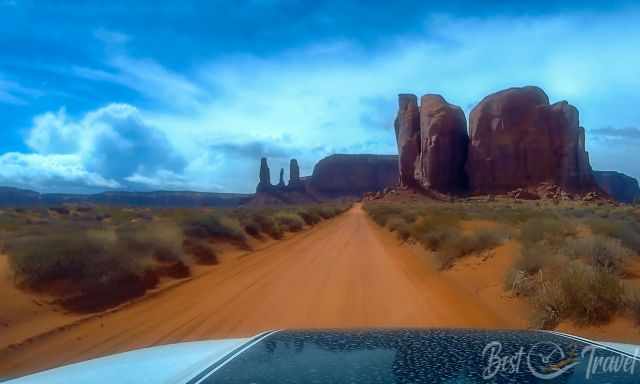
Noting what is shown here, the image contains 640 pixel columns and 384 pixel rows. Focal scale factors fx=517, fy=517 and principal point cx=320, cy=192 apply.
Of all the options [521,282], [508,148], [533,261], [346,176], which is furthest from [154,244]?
[346,176]

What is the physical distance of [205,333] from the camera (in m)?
7.95

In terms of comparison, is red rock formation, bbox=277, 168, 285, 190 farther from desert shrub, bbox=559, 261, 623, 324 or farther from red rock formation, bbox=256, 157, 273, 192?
desert shrub, bbox=559, 261, 623, 324

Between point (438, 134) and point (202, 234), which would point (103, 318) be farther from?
point (438, 134)

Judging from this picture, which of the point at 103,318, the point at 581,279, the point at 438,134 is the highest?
the point at 438,134

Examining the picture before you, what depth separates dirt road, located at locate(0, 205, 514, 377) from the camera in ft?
25.1

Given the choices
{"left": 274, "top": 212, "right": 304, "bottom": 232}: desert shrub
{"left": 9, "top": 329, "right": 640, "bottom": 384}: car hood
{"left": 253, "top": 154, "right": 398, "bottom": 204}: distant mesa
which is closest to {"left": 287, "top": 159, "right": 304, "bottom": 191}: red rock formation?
{"left": 253, "top": 154, "right": 398, "bottom": 204}: distant mesa

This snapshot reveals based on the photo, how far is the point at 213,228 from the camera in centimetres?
2180

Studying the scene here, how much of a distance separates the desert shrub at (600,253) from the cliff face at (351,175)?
14412 cm

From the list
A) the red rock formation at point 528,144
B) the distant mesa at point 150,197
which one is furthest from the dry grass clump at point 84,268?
the distant mesa at point 150,197

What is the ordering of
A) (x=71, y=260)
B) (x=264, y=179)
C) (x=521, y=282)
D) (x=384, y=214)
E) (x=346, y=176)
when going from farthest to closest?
(x=346, y=176) < (x=264, y=179) < (x=384, y=214) < (x=71, y=260) < (x=521, y=282)

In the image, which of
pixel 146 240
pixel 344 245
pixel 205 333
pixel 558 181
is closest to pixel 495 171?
pixel 558 181

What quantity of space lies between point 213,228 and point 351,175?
14085cm

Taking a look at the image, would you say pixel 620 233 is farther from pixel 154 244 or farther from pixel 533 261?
pixel 154 244

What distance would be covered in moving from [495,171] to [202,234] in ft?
223
